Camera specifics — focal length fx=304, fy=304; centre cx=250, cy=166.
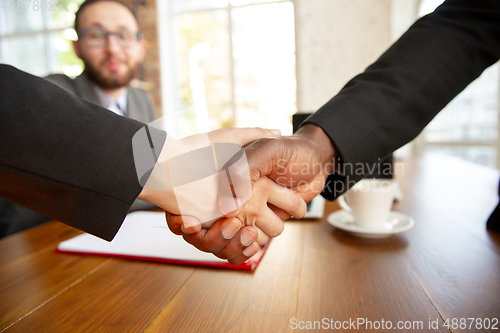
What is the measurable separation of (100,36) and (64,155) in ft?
5.26

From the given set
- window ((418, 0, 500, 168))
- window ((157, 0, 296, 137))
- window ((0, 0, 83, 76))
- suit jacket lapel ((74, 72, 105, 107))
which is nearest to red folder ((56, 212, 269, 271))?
suit jacket lapel ((74, 72, 105, 107))

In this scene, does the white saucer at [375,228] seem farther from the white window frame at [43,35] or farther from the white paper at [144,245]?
the white window frame at [43,35]

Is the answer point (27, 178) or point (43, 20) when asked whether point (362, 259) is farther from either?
point (43, 20)

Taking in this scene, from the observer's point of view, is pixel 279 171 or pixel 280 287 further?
pixel 279 171

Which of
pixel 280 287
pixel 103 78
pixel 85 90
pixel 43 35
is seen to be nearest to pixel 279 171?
pixel 280 287

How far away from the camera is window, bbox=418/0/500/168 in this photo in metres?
3.45

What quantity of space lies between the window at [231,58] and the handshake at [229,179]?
362cm

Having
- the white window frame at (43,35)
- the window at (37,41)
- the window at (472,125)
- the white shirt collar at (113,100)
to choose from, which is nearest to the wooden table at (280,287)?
the white shirt collar at (113,100)

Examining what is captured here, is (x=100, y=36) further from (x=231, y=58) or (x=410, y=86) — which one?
(x=231, y=58)

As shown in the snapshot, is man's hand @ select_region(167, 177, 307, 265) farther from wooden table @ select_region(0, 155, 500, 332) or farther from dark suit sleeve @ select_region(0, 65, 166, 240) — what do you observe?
dark suit sleeve @ select_region(0, 65, 166, 240)

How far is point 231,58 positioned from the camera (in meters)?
4.49

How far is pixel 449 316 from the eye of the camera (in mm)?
364

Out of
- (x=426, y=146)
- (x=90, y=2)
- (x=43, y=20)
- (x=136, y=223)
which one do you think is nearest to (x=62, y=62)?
(x=43, y=20)

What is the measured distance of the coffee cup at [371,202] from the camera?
638 millimetres
